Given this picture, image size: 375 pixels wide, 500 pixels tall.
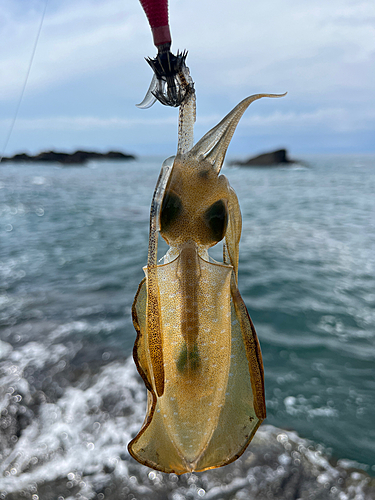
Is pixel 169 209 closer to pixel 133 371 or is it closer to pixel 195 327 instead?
pixel 195 327

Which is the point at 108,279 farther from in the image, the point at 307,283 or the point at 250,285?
the point at 307,283

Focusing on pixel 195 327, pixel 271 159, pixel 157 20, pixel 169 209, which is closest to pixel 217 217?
pixel 169 209

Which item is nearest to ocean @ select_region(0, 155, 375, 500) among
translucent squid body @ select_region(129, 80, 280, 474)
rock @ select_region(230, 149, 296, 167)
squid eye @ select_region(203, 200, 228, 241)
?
translucent squid body @ select_region(129, 80, 280, 474)

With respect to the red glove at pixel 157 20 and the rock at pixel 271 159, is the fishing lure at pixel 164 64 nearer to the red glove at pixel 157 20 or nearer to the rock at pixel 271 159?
the red glove at pixel 157 20

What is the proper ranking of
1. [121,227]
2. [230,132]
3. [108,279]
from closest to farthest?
[230,132], [108,279], [121,227]

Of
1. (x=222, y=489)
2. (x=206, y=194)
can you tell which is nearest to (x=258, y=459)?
(x=222, y=489)

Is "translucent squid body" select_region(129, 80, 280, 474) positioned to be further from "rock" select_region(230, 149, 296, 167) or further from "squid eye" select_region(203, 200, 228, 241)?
"rock" select_region(230, 149, 296, 167)
